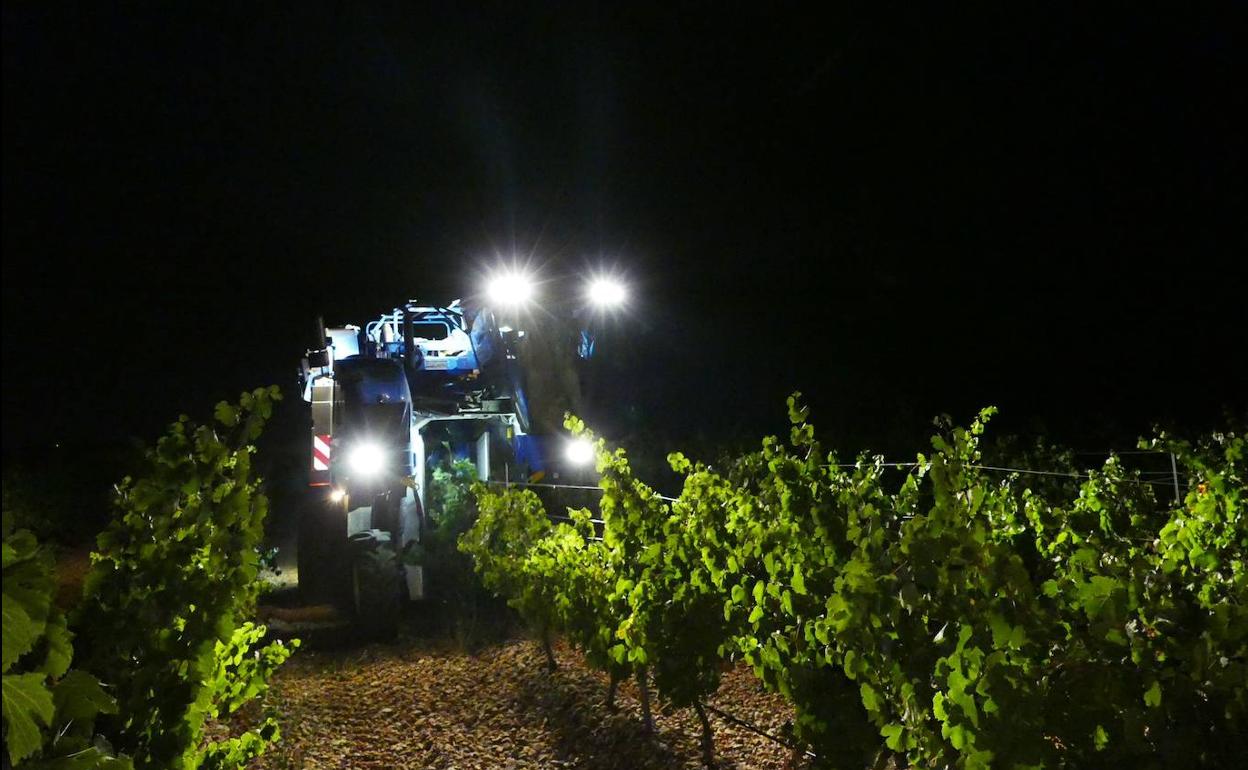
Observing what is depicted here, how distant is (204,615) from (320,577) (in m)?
5.39

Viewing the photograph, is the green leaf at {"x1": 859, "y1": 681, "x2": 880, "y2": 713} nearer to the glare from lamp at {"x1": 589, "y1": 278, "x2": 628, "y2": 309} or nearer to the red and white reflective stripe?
the glare from lamp at {"x1": 589, "y1": 278, "x2": 628, "y2": 309}

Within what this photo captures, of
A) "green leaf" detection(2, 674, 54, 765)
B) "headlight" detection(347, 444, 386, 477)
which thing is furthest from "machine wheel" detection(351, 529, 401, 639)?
"green leaf" detection(2, 674, 54, 765)

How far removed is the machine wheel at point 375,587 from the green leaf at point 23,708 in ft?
18.6

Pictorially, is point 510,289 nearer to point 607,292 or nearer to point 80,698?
point 607,292

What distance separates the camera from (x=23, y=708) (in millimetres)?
1350

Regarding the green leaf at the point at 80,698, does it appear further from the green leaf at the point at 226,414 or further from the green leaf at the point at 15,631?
the green leaf at the point at 226,414

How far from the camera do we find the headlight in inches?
279

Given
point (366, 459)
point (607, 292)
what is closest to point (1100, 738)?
point (607, 292)

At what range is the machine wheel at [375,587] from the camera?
687 cm

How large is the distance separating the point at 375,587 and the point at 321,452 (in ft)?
4.25

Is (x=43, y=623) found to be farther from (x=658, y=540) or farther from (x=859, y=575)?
(x=658, y=540)

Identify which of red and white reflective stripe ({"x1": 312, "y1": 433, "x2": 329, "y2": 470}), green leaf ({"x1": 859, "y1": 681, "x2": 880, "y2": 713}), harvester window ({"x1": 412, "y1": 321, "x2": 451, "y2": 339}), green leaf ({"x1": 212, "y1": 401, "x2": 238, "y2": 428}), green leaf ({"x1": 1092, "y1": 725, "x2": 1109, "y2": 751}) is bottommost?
green leaf ({"x1": 1092, "y1": 725, "x2": 1109, "y2": 751})

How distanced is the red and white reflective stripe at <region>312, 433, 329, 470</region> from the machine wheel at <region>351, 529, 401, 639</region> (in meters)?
0.72

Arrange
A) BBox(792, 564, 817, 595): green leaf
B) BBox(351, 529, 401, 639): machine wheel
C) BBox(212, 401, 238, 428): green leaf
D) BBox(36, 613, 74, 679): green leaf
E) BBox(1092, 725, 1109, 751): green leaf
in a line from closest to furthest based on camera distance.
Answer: BBox(36, 613, 74, 679): green leaf
BBox(1092, 725, 1109, 751): green leaf
BBox(212, 401, 238, 428): green leaf
BBox(792, 564, 817, 595): green leaf
BBox(351, 529, 401, 639): machine wheel
